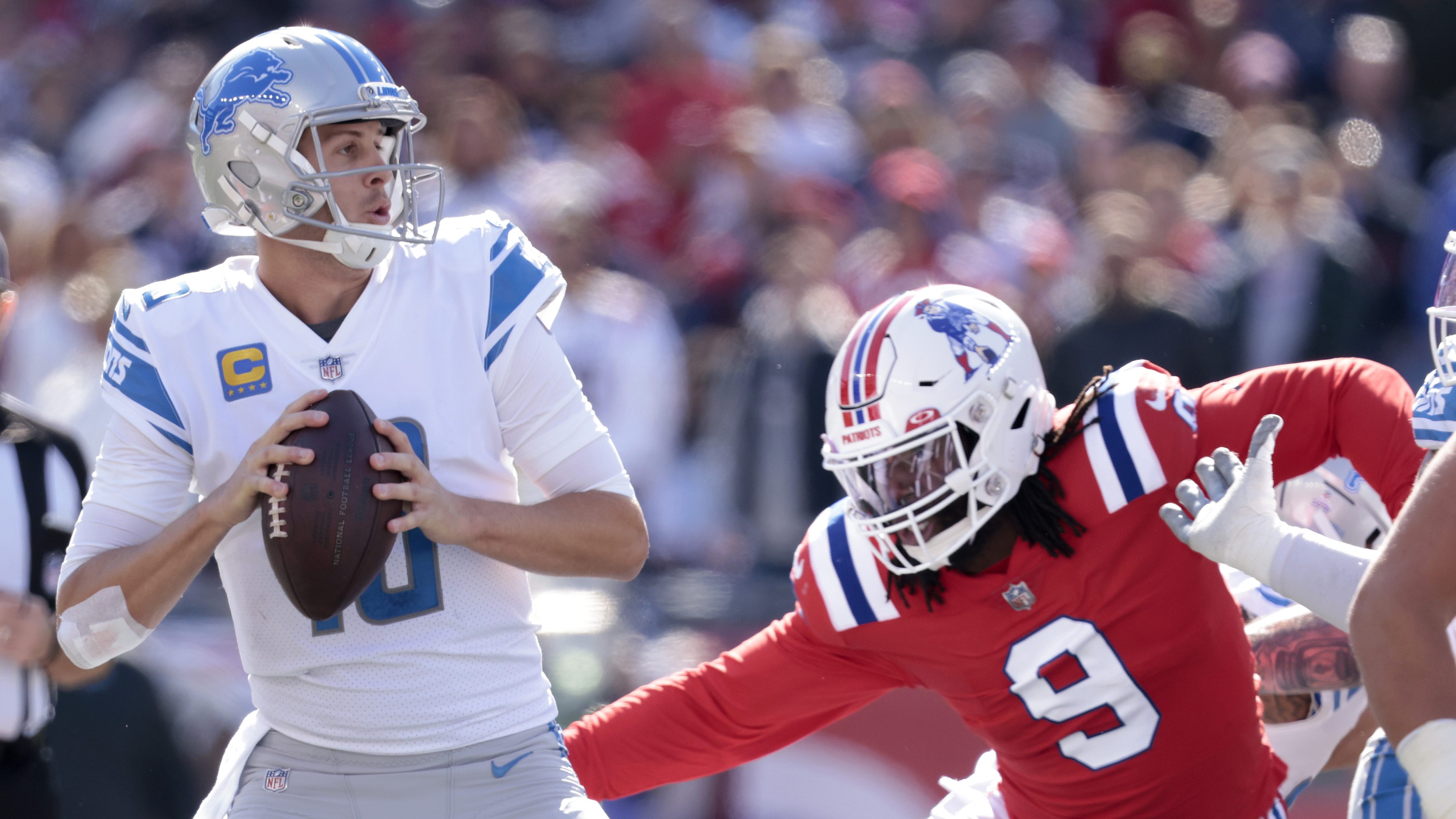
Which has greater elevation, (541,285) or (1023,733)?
(541,285)

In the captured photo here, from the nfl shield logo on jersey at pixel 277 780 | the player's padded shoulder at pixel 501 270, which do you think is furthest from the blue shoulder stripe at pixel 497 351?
the nfl shield logo on jersey at pixel 277 780

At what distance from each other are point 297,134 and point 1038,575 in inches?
64.3

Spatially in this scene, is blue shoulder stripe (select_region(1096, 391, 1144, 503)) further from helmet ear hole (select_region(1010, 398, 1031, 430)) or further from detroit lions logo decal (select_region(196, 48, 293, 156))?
detroit lions logo decal (select_region(196, 48, 293, 156))

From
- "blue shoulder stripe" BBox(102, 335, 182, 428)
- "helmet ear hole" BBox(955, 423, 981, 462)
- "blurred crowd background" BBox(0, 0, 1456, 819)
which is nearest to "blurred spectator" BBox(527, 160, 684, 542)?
"blurred crowd background" BBox(0, 0, 1456, 819)

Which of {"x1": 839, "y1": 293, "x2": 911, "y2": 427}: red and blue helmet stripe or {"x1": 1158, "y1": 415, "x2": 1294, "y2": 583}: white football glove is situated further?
{"x1": 839, "y1": 293, "x2": 911, "y2": 427}: red and blue helmet stripe

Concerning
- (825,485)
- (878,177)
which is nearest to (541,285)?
(825,485)

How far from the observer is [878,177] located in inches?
280

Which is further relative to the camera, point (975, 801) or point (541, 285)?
point (975, 801)

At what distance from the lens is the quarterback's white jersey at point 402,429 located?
8.64ft

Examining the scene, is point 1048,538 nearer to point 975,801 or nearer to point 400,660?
point 975,801

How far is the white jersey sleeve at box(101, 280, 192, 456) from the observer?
2676 mm

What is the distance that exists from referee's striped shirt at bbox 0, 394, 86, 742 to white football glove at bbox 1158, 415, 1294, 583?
264 cm

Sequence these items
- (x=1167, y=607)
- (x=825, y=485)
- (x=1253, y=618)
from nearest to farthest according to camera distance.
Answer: (x=1167, y=607) < (x=1253, y=618) < (x=825, y=485)

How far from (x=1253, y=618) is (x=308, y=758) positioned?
95.9 inches
